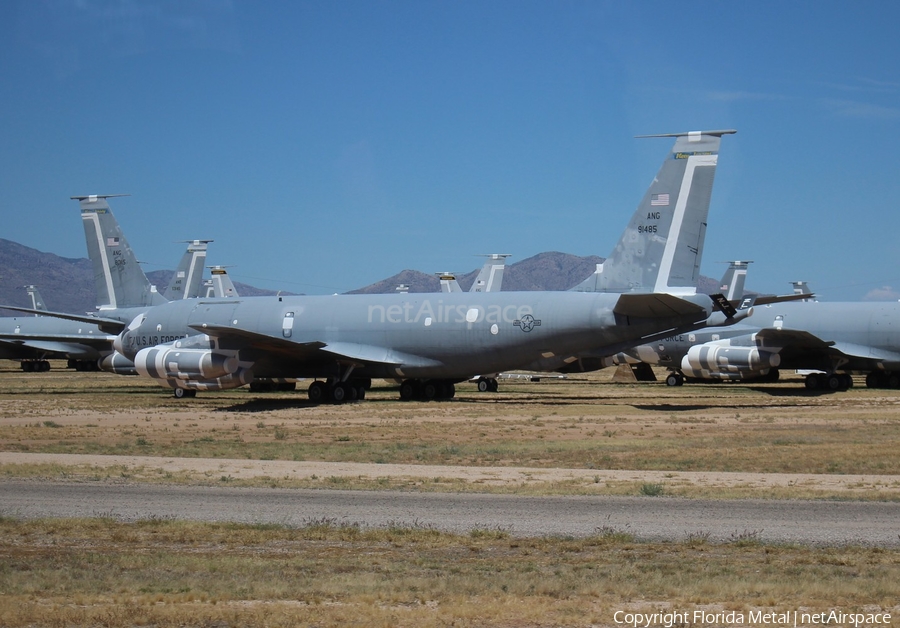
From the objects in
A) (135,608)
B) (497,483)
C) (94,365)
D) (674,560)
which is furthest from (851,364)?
(94,365)

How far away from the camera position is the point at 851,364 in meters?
46.1

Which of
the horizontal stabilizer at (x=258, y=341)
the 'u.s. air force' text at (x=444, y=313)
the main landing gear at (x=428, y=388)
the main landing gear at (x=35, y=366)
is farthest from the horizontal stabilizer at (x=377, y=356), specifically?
the main landing gear at (x=35, y=366)

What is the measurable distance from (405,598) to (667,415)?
2320 centimetres

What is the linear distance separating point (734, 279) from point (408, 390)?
29355 millimetres

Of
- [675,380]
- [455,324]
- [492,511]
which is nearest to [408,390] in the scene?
[455,324]

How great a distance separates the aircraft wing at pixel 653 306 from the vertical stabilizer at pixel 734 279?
2933 cm

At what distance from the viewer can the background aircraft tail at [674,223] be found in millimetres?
29328

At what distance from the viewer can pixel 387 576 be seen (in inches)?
351

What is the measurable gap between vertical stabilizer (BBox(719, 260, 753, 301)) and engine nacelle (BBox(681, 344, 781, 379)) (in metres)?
12.7

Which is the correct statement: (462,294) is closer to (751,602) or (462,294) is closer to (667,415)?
(667,415)

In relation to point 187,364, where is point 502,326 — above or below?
above

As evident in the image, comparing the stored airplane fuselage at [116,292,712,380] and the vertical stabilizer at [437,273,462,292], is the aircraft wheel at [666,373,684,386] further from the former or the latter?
the stored airplane fuselage at [116,292,712,380]

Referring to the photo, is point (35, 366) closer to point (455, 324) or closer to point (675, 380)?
point (675, 380)

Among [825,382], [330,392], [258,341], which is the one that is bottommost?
[330,392]
